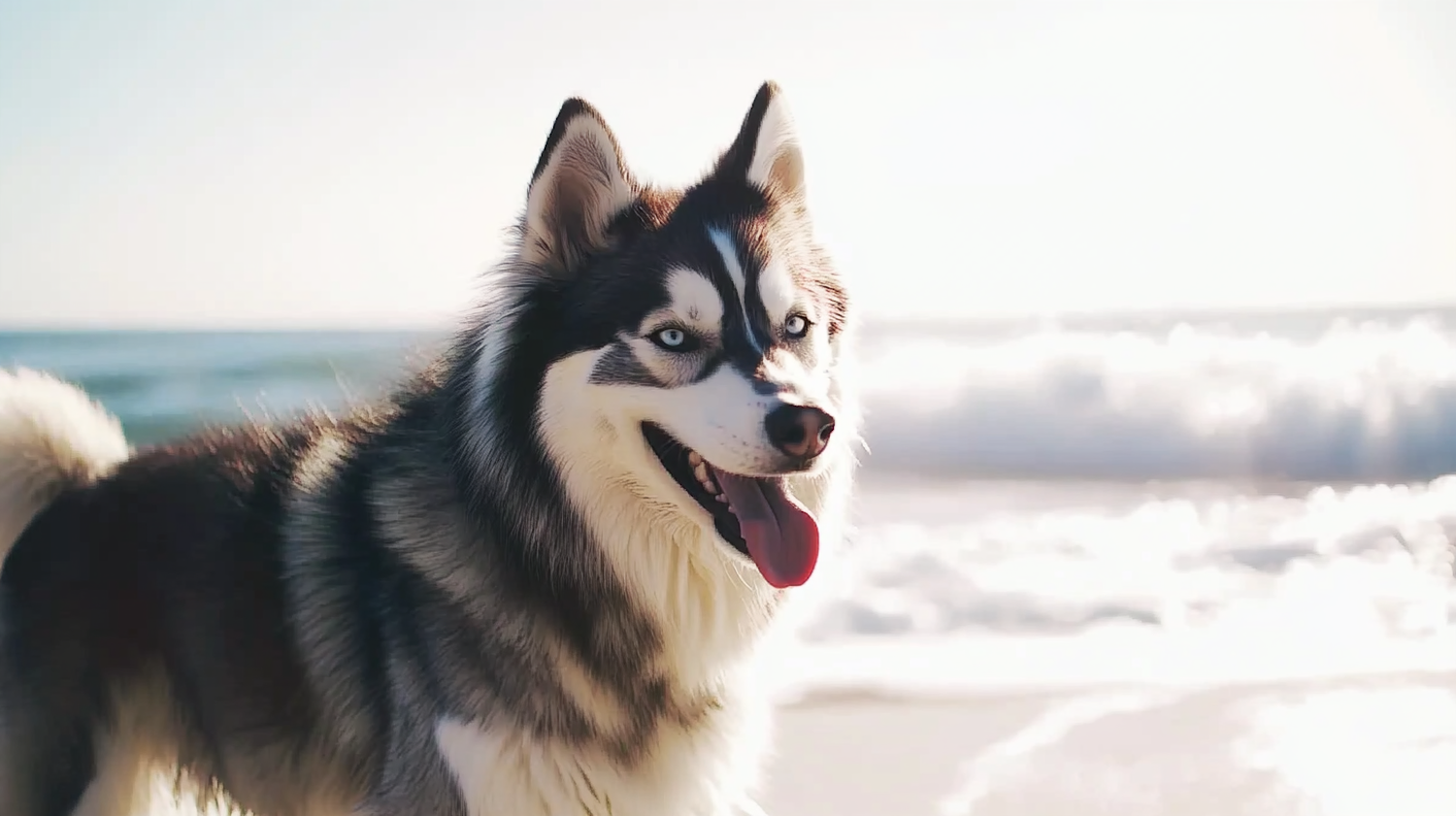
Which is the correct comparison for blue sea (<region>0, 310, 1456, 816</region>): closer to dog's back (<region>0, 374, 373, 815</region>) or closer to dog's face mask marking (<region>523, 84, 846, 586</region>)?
dog's face mask marking (<region>523, 84, 846, 586</region>)

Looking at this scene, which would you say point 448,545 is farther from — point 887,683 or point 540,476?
point 887,683

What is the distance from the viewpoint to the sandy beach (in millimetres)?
3543

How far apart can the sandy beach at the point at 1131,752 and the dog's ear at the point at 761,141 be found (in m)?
1.99

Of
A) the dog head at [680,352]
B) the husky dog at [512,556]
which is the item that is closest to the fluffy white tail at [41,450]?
the husky dog at [512,556]

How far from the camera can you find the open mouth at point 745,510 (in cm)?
227

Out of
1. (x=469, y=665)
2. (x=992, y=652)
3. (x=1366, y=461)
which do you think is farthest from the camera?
(x=1366, y=461)

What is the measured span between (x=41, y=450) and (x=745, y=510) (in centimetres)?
166

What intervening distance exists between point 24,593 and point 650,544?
4.51ft

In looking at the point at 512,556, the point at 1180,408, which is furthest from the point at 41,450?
the point at 1180,408

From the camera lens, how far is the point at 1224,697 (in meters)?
4.29

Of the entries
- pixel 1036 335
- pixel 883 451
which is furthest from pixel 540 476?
pixel 1036 335

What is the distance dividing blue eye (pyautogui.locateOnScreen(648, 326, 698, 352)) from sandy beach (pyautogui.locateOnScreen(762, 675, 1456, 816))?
1.89 metres

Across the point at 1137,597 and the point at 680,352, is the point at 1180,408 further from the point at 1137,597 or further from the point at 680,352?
the point at 680,352

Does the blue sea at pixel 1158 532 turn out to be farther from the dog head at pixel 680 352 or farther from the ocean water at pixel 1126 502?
the dog head at pixel 680 352
